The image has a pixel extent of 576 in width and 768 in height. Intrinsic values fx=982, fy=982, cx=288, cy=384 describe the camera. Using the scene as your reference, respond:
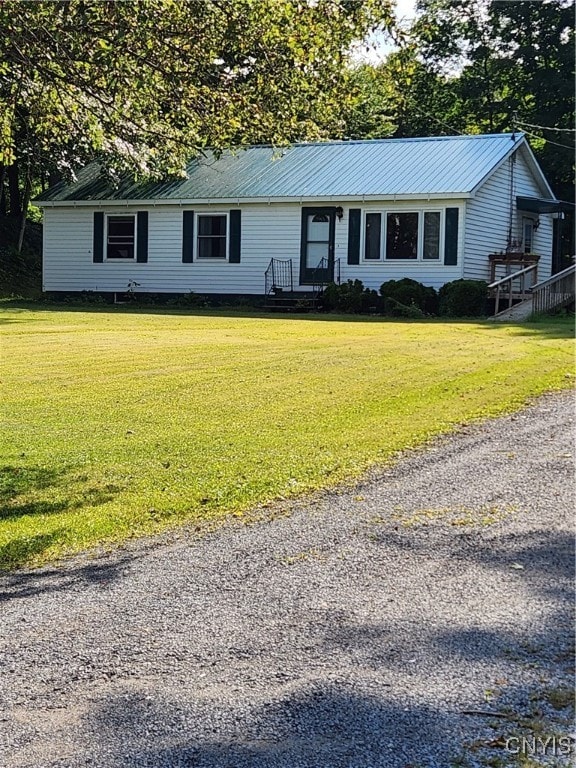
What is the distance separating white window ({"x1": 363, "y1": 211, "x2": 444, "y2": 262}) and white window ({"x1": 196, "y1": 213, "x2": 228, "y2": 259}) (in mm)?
4414

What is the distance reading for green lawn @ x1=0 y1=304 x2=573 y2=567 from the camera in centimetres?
688

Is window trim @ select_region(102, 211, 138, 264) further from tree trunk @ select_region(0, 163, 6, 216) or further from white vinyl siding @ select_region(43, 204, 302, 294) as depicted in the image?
tree trunk @ select_region(0, 163, 6, 216)

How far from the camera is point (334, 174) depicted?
91.5 ft

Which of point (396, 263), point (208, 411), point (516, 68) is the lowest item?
point (208, 411)

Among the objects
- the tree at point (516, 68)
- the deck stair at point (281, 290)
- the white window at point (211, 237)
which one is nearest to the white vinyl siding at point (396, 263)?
the deck stair at point (281, 290)

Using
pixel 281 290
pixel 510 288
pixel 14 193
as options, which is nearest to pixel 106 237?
pixel 281 290

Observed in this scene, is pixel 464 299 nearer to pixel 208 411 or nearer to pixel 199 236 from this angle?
pixel 199 236

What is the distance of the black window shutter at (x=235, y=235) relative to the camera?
28.2 m

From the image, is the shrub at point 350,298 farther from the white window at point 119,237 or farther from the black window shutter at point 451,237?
the white window at point 119,237

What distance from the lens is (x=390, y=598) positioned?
4.67 metres

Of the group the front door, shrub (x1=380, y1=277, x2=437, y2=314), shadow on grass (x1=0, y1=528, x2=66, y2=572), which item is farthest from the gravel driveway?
the front door

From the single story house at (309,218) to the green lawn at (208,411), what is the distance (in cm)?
910

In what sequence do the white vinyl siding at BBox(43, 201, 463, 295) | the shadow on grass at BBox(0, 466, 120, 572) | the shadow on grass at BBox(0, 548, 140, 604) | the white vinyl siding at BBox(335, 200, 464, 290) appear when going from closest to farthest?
the shadow on grass at BBox(0, 548, 140, 604), the shadow on grass at BBox(0, 466, 120, 572), the white vinyl siding at BBox(335, 200, 464, 290), the white vinyl siding at BBox(43, 201, 463, 295)

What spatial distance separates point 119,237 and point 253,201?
15.8 feet
